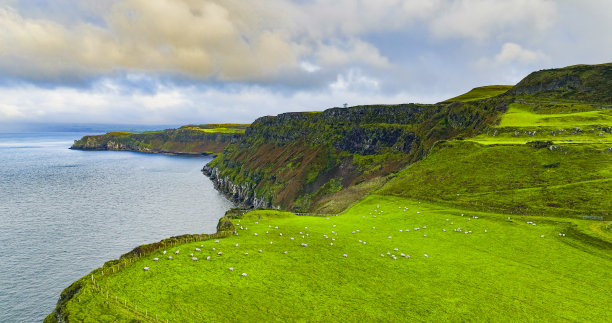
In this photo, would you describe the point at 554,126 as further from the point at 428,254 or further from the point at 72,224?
the point at 72,224

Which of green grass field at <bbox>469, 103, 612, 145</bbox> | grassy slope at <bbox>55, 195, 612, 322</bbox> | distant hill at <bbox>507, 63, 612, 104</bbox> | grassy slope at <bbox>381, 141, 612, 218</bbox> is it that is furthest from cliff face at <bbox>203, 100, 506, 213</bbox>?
grassy slope at <bbox>55, 195, 612, 322</bbox>

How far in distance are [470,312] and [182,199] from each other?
146 metres

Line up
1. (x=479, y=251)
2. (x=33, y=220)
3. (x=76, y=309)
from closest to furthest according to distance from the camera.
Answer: (x=76, y=309)
(x=479, y=251)
(x=33, y=220)

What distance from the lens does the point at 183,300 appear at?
2342 cm

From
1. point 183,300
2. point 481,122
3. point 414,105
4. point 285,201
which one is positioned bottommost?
point 285,201

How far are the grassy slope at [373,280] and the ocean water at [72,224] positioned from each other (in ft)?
147

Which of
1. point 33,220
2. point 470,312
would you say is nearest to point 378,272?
point 470,312

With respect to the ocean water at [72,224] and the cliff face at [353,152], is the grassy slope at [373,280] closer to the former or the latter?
the ocean water at [72,224]

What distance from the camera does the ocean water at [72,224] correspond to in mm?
61094

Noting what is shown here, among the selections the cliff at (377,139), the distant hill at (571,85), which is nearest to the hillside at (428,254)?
the cliff at (377,139)

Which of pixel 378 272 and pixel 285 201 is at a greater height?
pixel 378 272

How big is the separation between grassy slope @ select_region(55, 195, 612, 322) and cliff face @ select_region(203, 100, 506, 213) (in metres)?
77.3

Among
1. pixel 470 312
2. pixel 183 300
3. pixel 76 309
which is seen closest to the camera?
pixel 76 309

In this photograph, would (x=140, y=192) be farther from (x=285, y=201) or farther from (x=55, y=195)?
(x=285, y=201)
